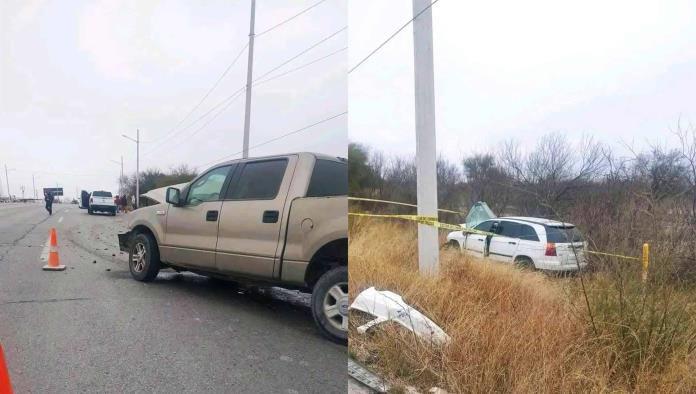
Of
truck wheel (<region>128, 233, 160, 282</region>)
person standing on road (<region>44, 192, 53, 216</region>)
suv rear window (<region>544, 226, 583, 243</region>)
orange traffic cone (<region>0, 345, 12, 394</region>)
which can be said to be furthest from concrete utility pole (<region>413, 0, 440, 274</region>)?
orange traffic cone (<region>0, 345, 12, 394</region>)

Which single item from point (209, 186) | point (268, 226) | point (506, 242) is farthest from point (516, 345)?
point (209, 186)

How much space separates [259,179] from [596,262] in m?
1.21

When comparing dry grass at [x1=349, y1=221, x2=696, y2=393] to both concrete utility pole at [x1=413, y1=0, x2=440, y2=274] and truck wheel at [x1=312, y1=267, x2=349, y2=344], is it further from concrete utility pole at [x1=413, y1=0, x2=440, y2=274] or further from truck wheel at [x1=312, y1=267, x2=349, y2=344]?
concrete utility pole at [x1=413, y1=0, x2=440, y2=274]

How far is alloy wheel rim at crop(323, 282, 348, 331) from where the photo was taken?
1.08 meters

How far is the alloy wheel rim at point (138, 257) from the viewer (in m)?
1.73

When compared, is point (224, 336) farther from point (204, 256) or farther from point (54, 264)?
point (54, 264)

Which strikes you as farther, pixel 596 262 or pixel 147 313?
pixel 596 262

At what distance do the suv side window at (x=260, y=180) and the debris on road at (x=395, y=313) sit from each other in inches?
15.5

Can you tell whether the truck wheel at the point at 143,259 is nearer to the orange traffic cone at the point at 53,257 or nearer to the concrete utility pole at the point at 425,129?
the orange traffic cone at the point at 53,257

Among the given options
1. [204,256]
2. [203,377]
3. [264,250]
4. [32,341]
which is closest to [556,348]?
[264,250]

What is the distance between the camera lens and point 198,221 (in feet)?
5.42

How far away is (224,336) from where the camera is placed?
116 cm

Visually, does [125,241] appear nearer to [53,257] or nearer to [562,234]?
[53,257]

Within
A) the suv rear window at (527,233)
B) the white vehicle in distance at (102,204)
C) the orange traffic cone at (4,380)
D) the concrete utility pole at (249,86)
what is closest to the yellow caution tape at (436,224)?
the suv rear window at (527,233)
